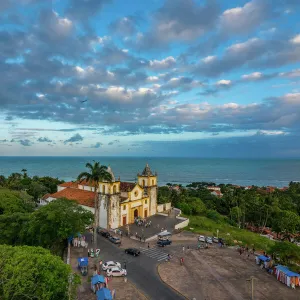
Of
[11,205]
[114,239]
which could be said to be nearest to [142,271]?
[114,239]

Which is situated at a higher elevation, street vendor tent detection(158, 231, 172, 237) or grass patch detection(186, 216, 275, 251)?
street vendor tent detection(158, 231, 172, 237)

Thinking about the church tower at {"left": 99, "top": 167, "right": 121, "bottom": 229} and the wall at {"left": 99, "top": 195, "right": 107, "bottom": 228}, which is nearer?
the church tower at {"left": 99, "top": 167, "right": 121, "bottom": 229}

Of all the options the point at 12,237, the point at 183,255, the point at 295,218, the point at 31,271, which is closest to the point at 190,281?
the point at 183,255

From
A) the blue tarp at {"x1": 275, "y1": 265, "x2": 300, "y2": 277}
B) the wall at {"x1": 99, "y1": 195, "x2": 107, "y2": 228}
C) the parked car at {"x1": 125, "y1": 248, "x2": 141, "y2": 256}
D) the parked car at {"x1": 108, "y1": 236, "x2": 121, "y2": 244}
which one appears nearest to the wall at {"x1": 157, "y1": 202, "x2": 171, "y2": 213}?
the wall at {"x1": 99, "y1": 195, "x2": 107, "y2": 228}

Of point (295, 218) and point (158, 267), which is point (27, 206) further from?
point (295, 218)

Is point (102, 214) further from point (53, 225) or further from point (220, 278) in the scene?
point (220, 278)

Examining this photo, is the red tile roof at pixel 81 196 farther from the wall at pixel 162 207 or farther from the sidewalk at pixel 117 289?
the sidewalk at pixel 117 289

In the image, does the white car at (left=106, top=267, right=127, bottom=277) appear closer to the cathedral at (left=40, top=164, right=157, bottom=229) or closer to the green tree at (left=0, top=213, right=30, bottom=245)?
the green tree at (left=0, top=213, right=30, bottom=245)
